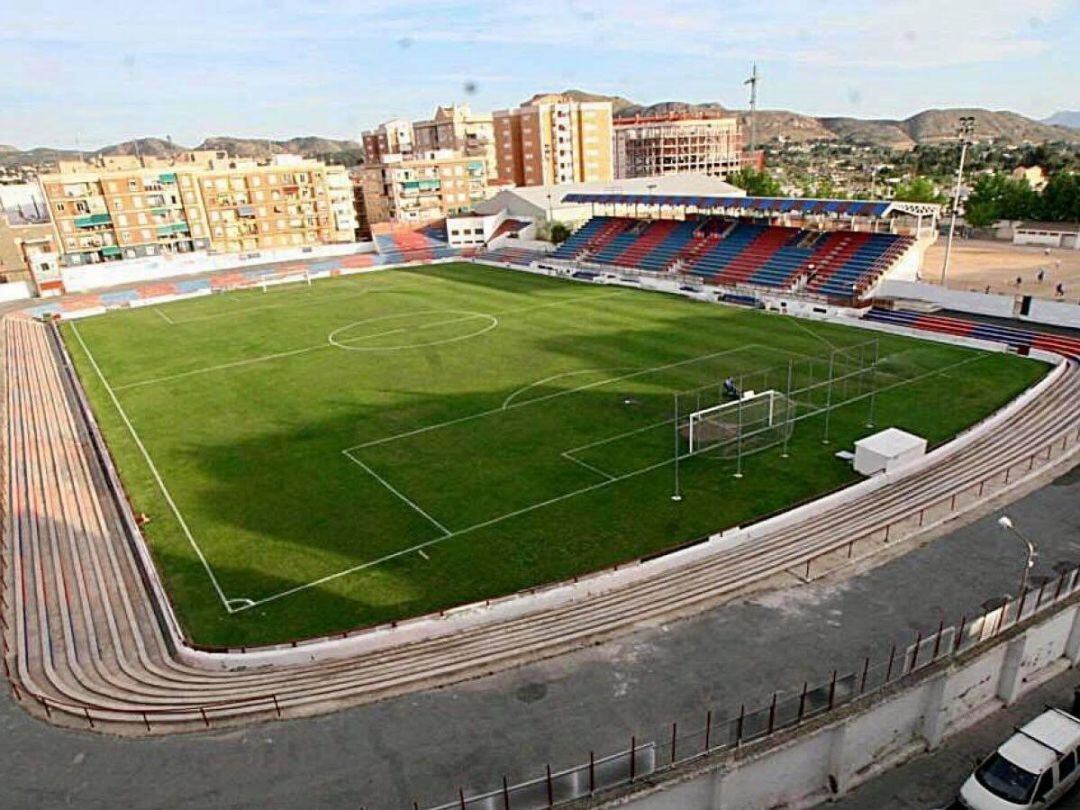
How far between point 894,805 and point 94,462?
101 feet

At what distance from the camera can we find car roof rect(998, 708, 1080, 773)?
1155cm

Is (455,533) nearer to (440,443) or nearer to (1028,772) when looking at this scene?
(440,443)

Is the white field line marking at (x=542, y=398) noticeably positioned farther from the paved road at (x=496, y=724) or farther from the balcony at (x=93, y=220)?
the balcony at (x=93, y=220)

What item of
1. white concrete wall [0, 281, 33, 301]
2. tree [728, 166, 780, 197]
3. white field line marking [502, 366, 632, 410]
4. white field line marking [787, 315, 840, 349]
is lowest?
white field line marking [787, 315, 840, 349]

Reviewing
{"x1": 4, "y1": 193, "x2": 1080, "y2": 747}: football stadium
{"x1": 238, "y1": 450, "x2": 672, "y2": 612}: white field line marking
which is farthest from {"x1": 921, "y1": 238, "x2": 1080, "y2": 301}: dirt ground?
{"x1": 238, "y1": 450, "x2": 672, "y2": 612}: white field line marking

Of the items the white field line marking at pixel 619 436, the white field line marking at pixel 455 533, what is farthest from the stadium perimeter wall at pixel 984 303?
the white field line marking at pixel 455 533

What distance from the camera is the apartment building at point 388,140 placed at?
168625 mm

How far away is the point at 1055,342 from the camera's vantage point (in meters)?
37.6

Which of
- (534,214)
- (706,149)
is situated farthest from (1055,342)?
(706,149)

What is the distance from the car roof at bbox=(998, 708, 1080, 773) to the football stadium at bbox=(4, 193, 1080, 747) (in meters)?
7.03

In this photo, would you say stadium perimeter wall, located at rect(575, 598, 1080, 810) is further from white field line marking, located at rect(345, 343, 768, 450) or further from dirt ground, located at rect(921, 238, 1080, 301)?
dirt ground, located at rect(921, 238, 1080, 301)

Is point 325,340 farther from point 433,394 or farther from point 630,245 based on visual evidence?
point 630,245

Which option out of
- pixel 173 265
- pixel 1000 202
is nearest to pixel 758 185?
pixel 1000 202

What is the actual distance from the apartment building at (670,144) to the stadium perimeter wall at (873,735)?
527ft
